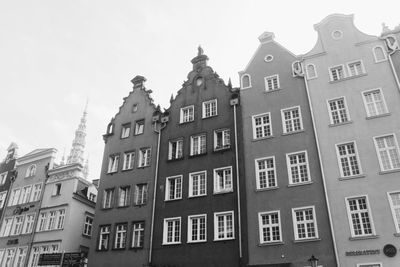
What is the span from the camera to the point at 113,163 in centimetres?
3716

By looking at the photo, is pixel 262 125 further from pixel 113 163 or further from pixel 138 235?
pixel 113 163

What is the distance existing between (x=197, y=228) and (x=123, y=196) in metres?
9.24

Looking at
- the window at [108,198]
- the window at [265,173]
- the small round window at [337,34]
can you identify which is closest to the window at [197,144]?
the window at [265,173]

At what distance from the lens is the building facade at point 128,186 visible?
3150 cm

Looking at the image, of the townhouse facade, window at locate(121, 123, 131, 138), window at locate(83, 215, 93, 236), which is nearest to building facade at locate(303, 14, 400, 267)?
the townhouse facade

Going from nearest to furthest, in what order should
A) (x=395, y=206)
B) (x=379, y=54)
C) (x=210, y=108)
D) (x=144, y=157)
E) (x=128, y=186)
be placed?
(x=395, y=206) → (x=379, y=54) → (x=210, y=108) → (x=128, y=186) → (x=144, y=157)

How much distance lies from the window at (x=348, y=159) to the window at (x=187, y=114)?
1423cm

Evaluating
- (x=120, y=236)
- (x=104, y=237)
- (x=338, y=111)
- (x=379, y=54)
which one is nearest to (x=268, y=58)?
(x=338, y=111)

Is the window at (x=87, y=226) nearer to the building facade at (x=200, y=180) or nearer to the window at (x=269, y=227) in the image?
the building facade at (x=200, y=180)

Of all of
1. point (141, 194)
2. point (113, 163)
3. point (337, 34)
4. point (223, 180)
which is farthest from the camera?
point (113, 163)

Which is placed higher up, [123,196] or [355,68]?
[355,68]

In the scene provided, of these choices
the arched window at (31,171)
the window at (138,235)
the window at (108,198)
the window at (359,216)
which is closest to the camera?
the window at (359,216)

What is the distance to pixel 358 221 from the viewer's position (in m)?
23.9

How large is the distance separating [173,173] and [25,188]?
2281 cm
